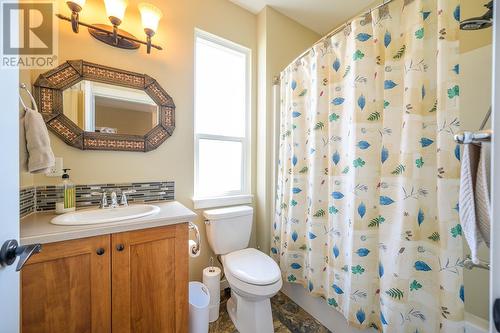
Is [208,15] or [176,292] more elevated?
[208,15]

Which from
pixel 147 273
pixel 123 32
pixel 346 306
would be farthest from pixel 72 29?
pixel 346 306

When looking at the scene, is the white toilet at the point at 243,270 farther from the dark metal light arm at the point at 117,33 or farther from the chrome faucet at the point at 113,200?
the dark metal light arm at the point at 117,33

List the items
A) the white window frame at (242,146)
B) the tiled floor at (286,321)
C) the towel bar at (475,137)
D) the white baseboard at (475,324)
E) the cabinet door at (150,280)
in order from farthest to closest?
the white window frame at (242,146) < the tiled floor at (286,321) < the white baseboard at (475,324) < the cabinet door at (150,280) < the towel bar at (475,137)

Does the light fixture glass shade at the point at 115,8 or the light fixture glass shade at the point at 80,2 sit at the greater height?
the light fixture glass shade at the point at 115,8

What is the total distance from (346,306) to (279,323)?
23.1 inches

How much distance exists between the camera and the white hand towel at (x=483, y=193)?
497mm

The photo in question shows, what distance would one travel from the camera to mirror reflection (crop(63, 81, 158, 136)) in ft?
4.12

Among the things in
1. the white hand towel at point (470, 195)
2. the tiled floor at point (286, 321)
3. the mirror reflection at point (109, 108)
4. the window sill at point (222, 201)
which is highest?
the mirror reflection at point (109, 108)

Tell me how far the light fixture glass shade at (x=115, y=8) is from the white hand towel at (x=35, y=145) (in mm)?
802

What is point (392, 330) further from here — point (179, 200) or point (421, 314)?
point (179, 200)

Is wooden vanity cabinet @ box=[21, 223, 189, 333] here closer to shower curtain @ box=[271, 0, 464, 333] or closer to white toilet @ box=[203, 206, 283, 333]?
white toilet @ box=[203, 206, 283, 333]

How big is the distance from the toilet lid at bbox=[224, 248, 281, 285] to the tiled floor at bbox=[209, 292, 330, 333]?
1.54ft

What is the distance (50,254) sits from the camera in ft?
2.76

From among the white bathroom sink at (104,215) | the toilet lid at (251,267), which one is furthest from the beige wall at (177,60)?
the toilet lid at (251,267)
